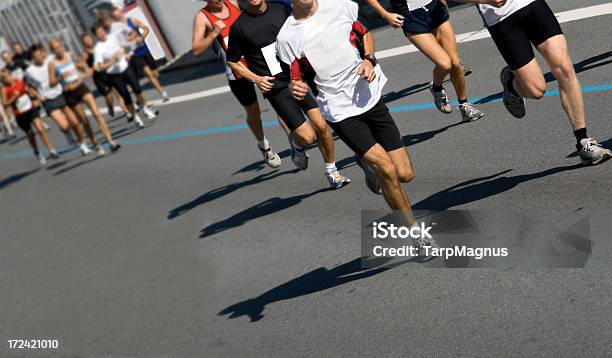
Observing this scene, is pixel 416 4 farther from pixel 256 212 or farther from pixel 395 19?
pixel 256 212

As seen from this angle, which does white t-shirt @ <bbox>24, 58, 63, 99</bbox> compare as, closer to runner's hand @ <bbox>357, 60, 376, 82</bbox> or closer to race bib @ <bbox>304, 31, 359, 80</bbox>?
race bib @ <bbox>304, 31, 359, 80</bbox>

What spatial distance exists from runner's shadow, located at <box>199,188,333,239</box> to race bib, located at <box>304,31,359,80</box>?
301cm

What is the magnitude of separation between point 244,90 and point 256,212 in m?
1.41

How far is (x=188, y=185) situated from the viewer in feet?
39.8

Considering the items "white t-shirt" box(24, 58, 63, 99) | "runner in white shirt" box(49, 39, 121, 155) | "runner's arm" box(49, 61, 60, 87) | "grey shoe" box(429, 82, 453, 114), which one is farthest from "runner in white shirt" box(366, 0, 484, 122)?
"white t-shirt" box(24, 58, 63, 99)

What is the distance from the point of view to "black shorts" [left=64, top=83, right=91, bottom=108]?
53.6 feet

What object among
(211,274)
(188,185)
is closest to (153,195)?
(188,185)

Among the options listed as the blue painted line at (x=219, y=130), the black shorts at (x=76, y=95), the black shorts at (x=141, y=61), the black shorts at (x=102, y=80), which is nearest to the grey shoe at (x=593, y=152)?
the blue painted line at (x=219, y=130)

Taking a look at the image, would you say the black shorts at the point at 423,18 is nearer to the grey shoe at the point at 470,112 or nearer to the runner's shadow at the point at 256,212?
the grey shoe at the point at 470,112

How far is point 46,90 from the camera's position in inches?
678

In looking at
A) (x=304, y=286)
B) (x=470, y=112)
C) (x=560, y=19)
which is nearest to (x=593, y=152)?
(x=304, y=286)

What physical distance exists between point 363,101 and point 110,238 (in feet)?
17.1

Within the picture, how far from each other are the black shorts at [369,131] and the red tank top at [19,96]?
1299 cm

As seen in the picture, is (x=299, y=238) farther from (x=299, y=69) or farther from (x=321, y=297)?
(x=299, y=69)
